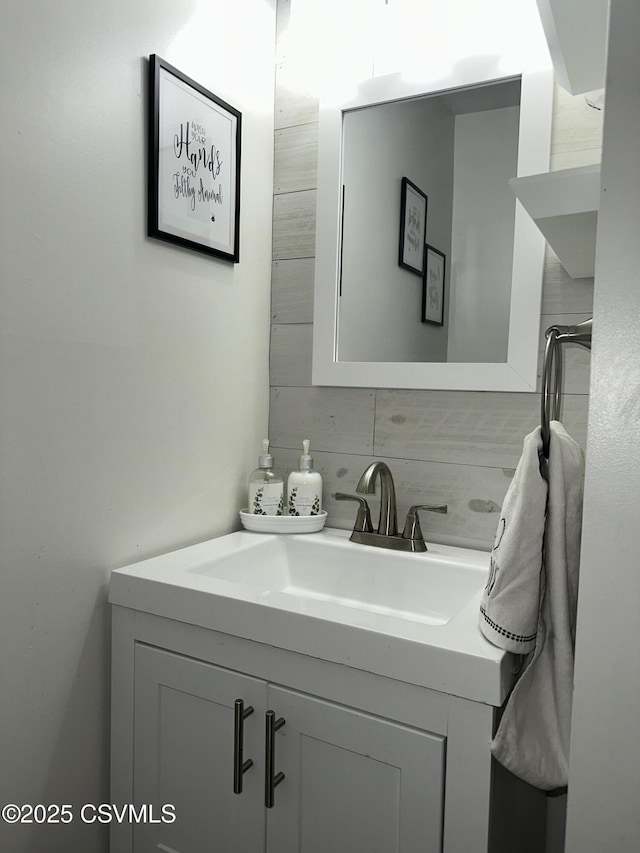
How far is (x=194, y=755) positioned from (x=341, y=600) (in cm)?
42

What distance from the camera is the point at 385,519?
54.7 inches

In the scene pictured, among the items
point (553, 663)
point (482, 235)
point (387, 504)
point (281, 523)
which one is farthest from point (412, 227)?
point (553, 663)

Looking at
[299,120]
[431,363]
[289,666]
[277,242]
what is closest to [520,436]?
[431,363]

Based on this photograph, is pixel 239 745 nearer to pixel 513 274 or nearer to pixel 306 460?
pixel 306 460

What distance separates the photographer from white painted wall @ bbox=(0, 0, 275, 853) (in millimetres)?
992

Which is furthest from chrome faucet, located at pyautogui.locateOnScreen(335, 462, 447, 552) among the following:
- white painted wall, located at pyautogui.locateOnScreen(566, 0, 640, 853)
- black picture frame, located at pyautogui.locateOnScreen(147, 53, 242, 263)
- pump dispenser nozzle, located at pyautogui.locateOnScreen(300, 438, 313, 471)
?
white painted wall, located at pyautogui.locateOnScreen(566, 0, 640, 853)

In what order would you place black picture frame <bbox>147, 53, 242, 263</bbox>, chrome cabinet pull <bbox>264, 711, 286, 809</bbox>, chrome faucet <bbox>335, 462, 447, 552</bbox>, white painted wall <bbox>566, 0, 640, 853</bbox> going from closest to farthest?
white painted wall <bbox>566, 0, 640, 853</bbox> < chrome cabinet pull <bbox>264, 711, 286, 809</bbox> < black picture frame <bbox>147, 53, 242, 263</bbox> < chrome faucet <bbox>335, 462, 447, 552</bbox>

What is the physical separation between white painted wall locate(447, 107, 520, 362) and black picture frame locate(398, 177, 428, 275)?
7cm

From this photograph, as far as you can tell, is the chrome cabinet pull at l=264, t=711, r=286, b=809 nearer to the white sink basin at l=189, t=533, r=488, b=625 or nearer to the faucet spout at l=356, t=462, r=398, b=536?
the white sink basin at l=189, t=533, r=488, b=625

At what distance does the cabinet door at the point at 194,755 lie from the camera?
1.03 meters

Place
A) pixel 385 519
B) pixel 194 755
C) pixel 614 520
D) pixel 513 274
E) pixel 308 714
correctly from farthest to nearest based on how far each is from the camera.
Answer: pixel 385 519, pixel 513 274, pixel 194 755, pixel 308 714, pixel 614 520

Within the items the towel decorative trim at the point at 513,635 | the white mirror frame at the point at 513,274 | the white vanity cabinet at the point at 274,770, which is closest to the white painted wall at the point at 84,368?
the white vanity cabinet at the point at 274,770

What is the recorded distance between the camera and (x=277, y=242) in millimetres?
1604

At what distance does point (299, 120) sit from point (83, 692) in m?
1.36
